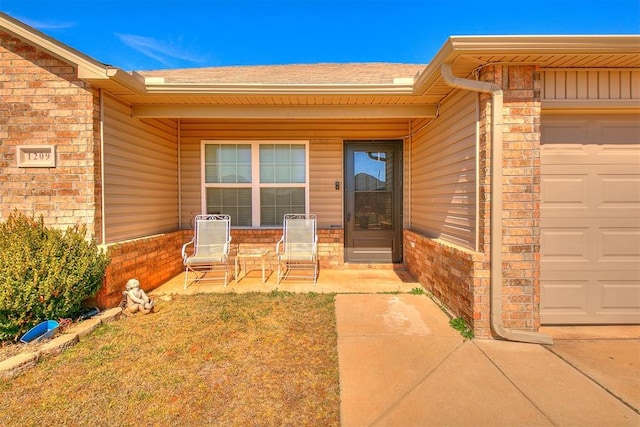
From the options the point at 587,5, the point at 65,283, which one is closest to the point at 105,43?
the point at 65,283

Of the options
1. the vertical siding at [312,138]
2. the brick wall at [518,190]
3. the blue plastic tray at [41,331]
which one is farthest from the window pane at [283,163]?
the blue plastic tray at [41,331]

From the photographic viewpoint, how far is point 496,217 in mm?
2869

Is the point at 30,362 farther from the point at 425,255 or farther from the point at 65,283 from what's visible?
the point at 425,255

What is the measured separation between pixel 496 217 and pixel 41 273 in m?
4.29

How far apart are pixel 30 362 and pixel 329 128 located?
4.80 m

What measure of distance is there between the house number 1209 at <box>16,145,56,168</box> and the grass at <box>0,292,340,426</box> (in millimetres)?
2023

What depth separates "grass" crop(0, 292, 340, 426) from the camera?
1929 mm

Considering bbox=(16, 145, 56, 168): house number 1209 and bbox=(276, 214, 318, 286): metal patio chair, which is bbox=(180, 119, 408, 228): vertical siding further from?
bbox=(16, 145, 56, 168): house number 1209

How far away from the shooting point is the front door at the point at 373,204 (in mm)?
5668

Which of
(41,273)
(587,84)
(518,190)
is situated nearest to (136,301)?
(41,273)

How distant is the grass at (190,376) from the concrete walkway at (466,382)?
229 mm

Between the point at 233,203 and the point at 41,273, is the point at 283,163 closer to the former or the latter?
the point at 233,203

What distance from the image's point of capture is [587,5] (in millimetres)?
4895

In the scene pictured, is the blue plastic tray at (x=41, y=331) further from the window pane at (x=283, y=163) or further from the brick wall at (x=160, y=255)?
the window pane at (x=283, y=163)
